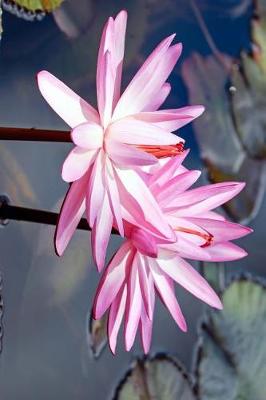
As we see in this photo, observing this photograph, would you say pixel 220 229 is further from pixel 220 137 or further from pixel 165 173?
pixel 220 137

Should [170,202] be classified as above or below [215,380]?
above

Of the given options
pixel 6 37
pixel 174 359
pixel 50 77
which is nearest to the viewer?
pixel 50 77

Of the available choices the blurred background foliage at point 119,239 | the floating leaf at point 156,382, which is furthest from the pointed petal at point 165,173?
the floating leaf at point 156,382

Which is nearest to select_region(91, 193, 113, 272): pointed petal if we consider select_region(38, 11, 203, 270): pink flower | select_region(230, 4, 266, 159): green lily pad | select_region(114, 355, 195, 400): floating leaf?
select_region(38, 11, 203, 270): pink flower

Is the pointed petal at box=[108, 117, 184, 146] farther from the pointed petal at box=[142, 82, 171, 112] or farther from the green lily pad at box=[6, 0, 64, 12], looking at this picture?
the green lily pad at box=[6, 0, 64, 12]

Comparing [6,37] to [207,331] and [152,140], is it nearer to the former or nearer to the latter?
[152,140]

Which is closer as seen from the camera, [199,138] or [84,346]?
[84,346]

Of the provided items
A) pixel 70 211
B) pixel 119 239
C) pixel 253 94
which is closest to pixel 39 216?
pixel 70 211

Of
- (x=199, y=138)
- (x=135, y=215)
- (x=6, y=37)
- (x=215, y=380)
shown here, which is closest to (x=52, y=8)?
(x=6, y=37)
